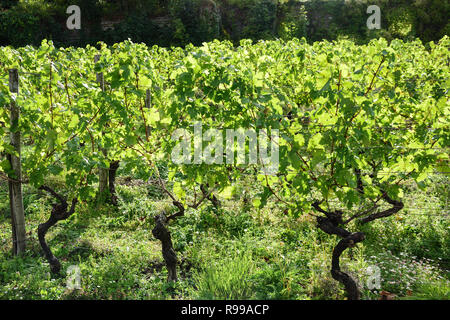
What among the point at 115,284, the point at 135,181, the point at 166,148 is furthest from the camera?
the point at 135,181

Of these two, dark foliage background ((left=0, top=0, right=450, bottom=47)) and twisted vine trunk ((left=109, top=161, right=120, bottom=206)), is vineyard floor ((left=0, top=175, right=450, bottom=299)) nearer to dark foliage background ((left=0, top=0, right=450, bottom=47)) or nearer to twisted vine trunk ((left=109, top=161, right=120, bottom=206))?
twisted vine trunk ((left=109, top=161, right=120, bottom=206))

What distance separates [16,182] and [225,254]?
2.56 m

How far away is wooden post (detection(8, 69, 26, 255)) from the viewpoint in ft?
13.4

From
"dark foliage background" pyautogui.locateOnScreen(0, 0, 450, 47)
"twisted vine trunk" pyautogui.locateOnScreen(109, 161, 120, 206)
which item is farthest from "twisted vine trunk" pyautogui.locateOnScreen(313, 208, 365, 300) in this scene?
"dark foliage background" pyautogui.locateOnScreen(0, 0, 450, 47)

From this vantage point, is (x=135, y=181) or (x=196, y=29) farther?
(x=196, y=29)

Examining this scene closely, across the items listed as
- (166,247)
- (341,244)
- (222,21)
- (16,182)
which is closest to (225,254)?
(166,247)

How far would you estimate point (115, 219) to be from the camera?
5.50 m

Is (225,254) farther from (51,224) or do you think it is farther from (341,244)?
(51,224)

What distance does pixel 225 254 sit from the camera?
452 centimetres

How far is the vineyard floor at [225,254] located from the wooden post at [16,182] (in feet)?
0.70

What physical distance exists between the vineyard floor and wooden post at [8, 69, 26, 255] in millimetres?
214

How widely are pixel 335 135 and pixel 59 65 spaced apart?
9.98 feet
